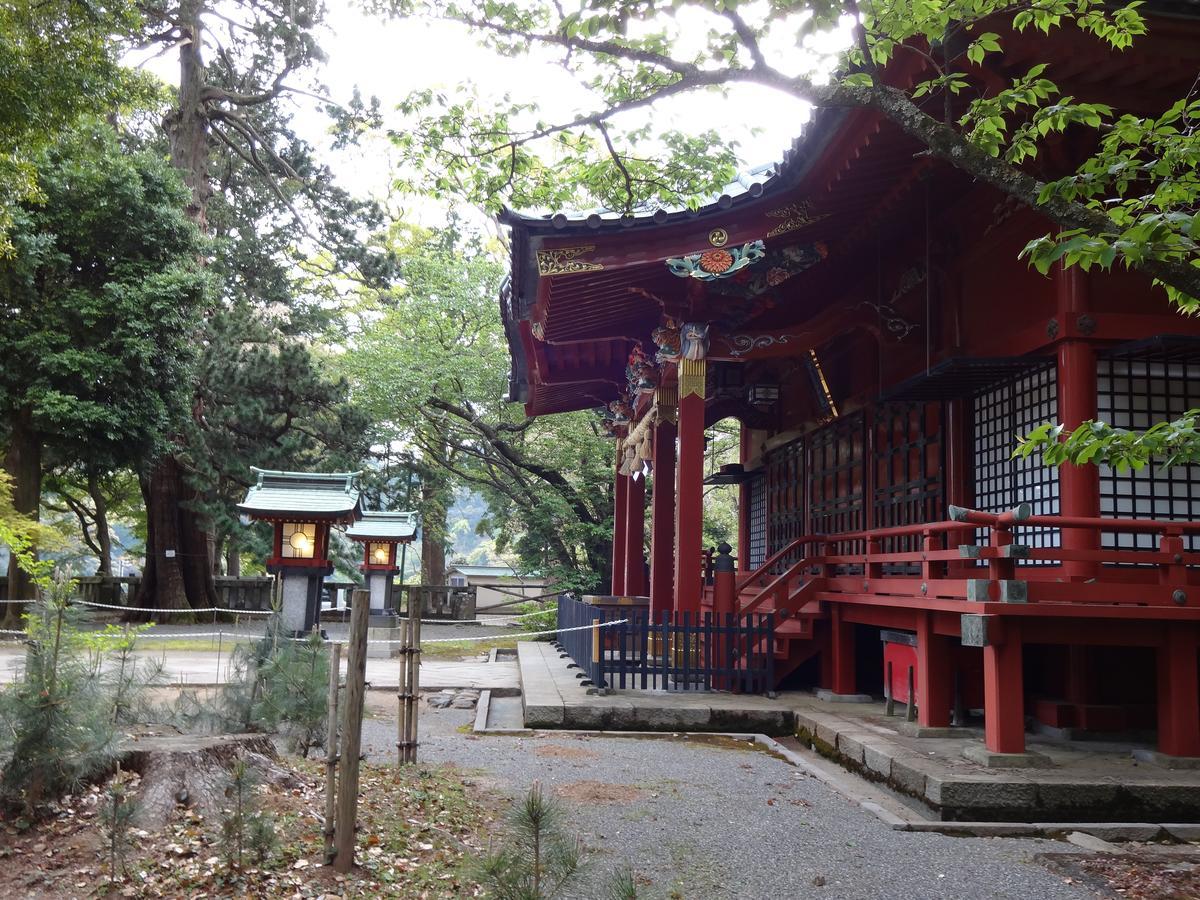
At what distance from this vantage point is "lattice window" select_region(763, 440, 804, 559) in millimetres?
14328

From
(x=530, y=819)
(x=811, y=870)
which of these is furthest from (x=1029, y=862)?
(x=530, y=819)

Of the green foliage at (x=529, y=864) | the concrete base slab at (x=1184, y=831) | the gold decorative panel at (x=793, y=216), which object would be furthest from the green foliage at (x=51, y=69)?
the concrete base slab at (x=1184, y=831)

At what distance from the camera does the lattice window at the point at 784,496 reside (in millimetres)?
14328

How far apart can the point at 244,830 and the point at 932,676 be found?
5494 mm

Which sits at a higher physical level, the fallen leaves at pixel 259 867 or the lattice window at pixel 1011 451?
the lattice window at pixel 1011 451

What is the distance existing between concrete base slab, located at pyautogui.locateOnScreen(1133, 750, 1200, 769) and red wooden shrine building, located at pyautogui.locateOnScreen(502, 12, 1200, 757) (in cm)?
6

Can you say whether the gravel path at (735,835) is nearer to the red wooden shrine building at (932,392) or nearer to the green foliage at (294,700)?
the green foliage at (294,700)

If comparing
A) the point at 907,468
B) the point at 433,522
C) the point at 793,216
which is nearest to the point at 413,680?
the point at 793,216

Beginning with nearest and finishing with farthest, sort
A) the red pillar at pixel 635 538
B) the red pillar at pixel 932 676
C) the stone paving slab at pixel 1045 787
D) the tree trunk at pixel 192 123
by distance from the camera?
the stone paving slab at pixel 1045 787 < the red pillar at pixel 932 676 < the red pillar at pixel 635 538 < the tree trunk at pixel 192 123

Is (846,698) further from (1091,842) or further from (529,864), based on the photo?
(529,864)

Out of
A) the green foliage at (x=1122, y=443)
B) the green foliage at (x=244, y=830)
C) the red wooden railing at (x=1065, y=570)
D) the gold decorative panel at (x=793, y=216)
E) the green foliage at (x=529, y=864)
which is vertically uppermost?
the gold decorative panel at (x=793, y=216)

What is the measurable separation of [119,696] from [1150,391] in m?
7.98

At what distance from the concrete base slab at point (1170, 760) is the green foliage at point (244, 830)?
5.80 m

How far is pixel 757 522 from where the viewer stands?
1712 centimetres
